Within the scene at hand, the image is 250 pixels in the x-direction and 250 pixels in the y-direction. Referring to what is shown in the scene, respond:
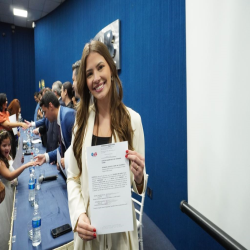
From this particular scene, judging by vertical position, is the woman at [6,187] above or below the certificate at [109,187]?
below

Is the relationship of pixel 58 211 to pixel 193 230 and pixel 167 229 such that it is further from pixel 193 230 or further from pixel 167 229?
pixel 167 229

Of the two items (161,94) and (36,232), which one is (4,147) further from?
Answer: (161,94)

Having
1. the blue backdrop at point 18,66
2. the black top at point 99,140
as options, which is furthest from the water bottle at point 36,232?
the blue backdrop at point 18,66

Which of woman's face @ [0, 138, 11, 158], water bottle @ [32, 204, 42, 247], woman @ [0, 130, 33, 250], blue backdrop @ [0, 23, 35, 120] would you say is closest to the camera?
water bottle @ [32, 204, 42, 247]

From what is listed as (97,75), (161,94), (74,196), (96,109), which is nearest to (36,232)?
(74,196)

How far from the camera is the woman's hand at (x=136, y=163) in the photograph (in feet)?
2.27

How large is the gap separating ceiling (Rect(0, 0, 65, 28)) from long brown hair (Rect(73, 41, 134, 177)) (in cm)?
577

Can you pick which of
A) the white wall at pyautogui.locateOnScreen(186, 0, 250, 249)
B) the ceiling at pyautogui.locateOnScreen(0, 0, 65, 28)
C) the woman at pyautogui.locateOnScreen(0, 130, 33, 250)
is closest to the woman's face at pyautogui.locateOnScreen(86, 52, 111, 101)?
the white wall at pyautogui.locateOnScreen(186, 0, 250, 249)

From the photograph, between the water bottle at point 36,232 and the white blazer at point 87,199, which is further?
the water bottle at point 36,232

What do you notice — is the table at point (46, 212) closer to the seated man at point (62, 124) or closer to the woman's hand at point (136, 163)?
the seated man at point (62, 124)

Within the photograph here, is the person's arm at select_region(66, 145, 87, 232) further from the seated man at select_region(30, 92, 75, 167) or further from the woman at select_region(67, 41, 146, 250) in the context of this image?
the seated man at select_region(30, 92, 75, 167)

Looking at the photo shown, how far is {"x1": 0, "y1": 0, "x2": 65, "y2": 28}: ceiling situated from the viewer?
558 cm

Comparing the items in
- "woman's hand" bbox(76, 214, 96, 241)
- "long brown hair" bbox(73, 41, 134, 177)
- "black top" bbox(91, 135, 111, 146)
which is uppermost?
"long brown hair" bbox(73, 41, 134, 177)

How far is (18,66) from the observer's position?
797 cm
